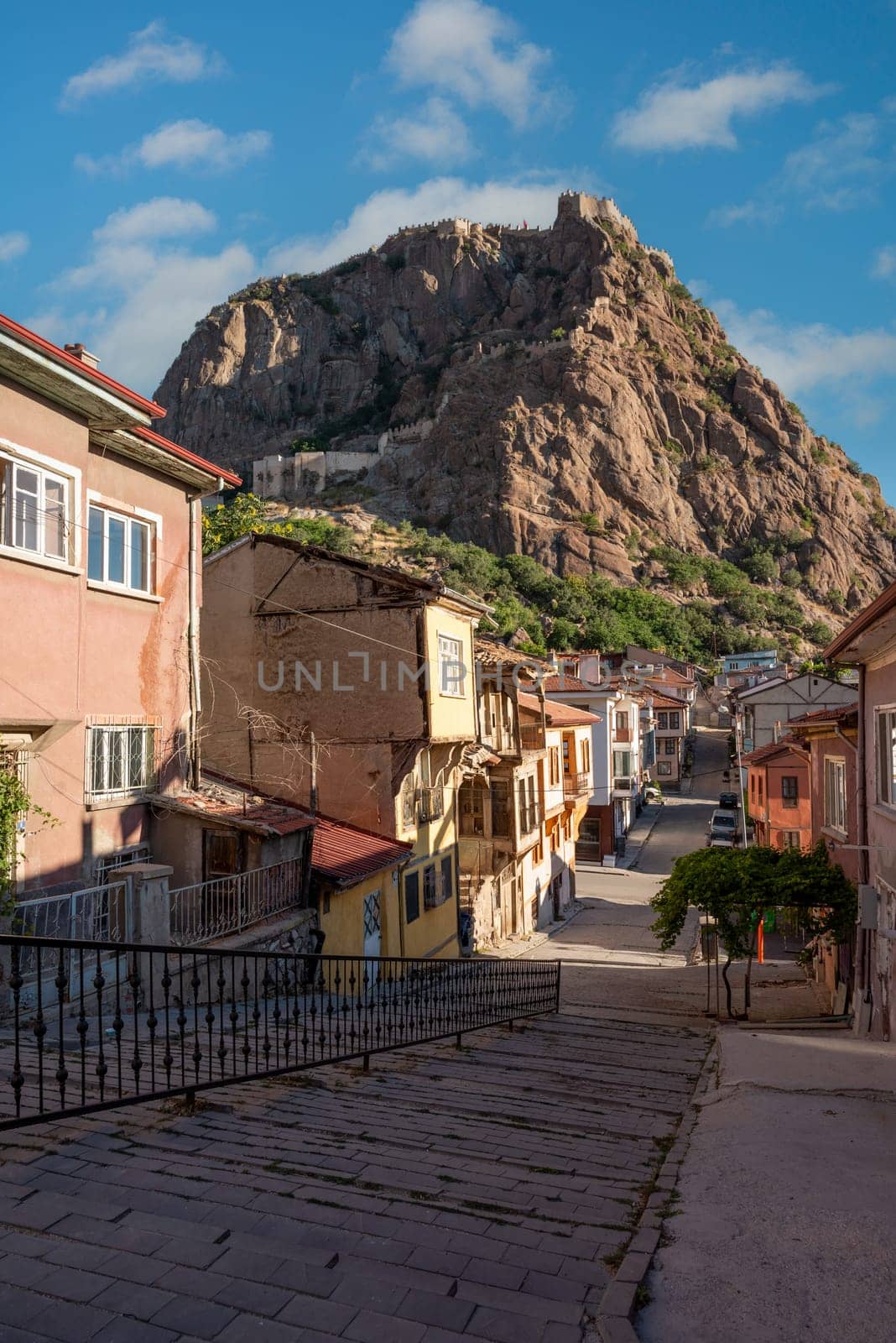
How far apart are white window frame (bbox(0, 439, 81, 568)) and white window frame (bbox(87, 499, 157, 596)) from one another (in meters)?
1.16

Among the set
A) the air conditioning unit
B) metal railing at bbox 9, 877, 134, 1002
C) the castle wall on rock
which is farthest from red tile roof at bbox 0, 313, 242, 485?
the castle wall on rock

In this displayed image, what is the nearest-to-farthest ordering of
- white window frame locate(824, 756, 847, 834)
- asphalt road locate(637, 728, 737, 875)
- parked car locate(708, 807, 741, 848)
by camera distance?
white window frame locate(824, 756, 847, 834) → parked car locate(708, 807, 741, 848) → asphalt road locate(637, 728, 737, 875)

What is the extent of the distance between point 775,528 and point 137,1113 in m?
120

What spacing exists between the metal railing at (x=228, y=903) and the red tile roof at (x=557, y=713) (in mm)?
18773

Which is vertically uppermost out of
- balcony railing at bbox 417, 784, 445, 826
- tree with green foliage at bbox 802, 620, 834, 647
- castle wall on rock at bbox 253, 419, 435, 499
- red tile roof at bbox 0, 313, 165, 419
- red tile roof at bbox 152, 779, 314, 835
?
castle wall on rock at bbox 253, 419, 435, 499

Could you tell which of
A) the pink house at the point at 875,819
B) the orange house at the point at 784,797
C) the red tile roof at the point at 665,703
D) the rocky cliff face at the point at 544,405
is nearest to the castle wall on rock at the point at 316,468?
the rocky cliff face at the point at 544,405

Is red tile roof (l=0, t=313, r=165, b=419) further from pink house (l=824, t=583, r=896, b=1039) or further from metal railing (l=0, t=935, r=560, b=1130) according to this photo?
pink house (l=824, t=583, r=896, b=1039)

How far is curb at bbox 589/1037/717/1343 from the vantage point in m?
3.35

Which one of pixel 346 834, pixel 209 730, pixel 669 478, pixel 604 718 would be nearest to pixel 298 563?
pixel 209 730

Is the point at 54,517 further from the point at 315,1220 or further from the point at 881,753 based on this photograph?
the point at 881,753

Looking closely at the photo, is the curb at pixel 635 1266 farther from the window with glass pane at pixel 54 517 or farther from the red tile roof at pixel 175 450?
the red tile roof at pixel 175 450

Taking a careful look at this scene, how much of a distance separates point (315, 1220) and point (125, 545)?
34.7ft

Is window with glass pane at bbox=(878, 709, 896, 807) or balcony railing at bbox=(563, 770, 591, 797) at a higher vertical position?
window with glass pane at bbox=(878, 709, 896, 807)

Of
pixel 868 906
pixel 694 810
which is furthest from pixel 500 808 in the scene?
pixel 694 810
